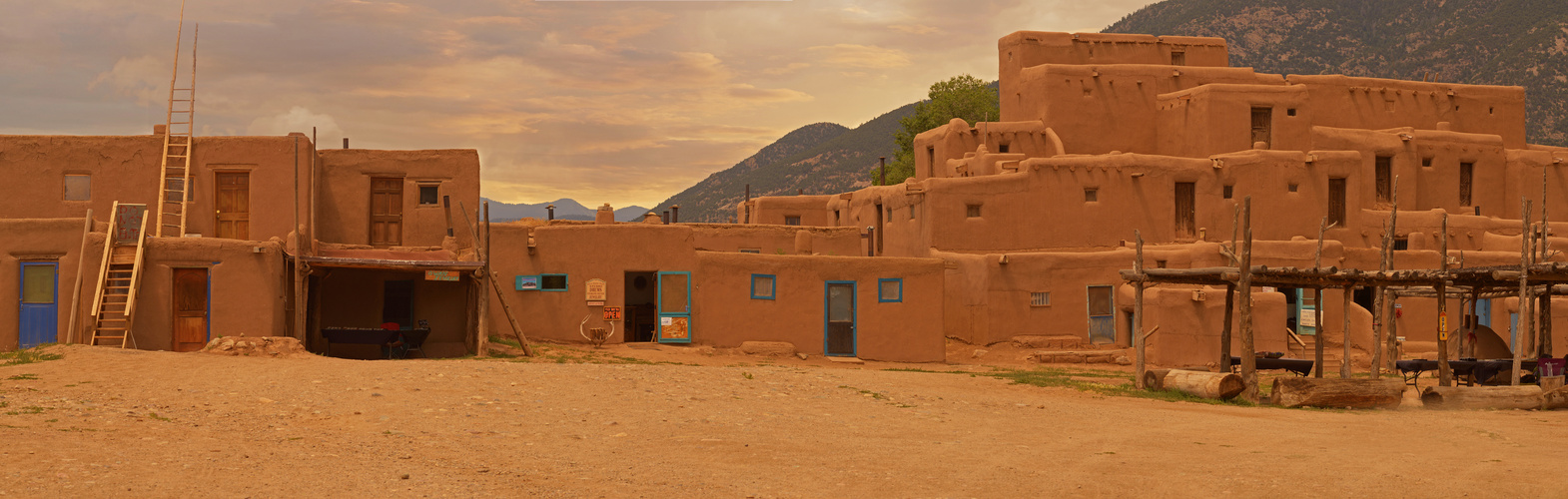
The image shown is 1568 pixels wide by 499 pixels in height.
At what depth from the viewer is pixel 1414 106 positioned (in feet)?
143

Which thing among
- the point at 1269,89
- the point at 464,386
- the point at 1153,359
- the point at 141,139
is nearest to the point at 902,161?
the point at 1269,89

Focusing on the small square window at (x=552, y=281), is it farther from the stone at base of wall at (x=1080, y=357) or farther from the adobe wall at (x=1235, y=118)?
the adobe wall at (x=1235, y=118)

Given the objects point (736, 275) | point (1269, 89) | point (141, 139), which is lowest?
point (736, 275)

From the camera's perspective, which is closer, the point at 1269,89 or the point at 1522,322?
the point at 1522,322

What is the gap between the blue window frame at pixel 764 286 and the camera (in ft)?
86.7

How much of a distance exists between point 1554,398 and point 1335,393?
3856 mm

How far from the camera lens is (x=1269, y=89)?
3994 cm

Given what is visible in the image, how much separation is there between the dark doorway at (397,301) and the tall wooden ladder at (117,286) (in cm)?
477

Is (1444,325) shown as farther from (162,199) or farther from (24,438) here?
(162,199)

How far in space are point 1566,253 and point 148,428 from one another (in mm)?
37105

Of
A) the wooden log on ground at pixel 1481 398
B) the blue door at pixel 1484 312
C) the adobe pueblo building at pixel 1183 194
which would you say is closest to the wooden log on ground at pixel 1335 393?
the wooden log on ground at pixel 1481 398

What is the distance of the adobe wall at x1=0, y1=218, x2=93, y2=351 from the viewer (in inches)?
812

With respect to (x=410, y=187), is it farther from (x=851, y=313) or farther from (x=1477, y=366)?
(x=1477, y=366)

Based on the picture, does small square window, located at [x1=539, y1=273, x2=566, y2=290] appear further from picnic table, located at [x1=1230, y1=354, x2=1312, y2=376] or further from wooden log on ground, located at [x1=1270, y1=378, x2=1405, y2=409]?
wooden log on ground, located at [x1=1270, y1=378, x2=1405, y2=409]
